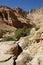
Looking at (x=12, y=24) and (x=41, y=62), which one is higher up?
(x=41, y=62)

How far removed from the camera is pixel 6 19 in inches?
2267

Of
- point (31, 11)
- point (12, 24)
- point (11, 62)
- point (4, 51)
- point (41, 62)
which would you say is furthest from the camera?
point (31, 11)

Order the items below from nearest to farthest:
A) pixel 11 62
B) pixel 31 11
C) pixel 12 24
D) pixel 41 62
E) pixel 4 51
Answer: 1. pixel 41 62
2. pixel 11 62
3. pixel 4 51
4. pixel 12 24
5. pixel 31 11

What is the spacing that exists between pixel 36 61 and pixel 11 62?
1.87m

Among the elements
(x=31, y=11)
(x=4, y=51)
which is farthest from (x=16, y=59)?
(x=31, y=11)

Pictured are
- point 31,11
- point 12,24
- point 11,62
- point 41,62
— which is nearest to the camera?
point 41,62

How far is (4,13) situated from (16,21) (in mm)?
4602

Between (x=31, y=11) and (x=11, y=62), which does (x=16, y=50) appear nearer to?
(x=11, y=62)

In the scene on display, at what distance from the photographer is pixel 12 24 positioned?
55969 millimetres

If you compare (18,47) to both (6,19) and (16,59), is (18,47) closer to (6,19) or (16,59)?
(16,59)

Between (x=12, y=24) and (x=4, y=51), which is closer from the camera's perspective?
(x=4, y=51)

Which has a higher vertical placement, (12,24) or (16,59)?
(16,59)

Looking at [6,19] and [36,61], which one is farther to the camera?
[6,19]

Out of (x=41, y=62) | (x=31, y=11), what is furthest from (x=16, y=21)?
(x=31, y=11)
